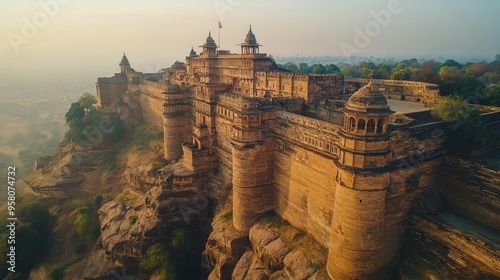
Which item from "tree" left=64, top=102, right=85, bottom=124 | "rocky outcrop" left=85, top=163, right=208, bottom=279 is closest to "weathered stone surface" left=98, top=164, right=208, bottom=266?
"rocky outcrop" left=85, top=163, right=208, bottom=279

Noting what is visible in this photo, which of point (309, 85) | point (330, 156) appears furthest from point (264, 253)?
point (309, 85)

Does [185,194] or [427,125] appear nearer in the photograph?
[427,125]

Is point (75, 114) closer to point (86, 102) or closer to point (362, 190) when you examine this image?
point (86, 102)

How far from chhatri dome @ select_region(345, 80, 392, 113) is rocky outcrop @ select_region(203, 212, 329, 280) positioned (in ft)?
32.9

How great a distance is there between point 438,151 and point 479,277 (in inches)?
286

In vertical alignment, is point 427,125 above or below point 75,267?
above

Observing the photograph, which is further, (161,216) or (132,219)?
(132,219)

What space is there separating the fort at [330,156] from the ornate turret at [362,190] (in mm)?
50

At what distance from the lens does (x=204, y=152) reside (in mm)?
34625

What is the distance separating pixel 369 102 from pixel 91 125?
161 ft

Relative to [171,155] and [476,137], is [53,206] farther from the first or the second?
[476,137]

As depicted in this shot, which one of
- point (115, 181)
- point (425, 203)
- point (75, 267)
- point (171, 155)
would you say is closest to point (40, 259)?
point (75, 267)

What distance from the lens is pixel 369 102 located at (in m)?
16.7

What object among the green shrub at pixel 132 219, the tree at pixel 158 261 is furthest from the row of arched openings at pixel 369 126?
the green shrub at pixel 132 219
